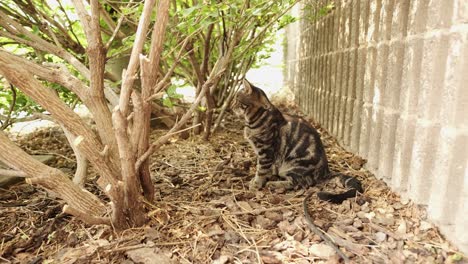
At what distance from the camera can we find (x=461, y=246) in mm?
1999

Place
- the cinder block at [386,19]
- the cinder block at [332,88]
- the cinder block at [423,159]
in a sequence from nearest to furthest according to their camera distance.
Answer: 1. the cinder block at [423,159]
2. the cinder block at [386,19]
3. the cinder block at [332,88]

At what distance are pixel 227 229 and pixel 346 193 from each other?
1.04 m

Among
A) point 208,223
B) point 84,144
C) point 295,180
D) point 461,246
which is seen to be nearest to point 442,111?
point 461,246

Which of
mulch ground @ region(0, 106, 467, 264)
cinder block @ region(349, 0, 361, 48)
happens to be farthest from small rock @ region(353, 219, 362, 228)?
cinder block @ region(349, 0, 361, 48)

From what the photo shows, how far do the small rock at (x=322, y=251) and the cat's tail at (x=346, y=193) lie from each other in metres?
0.60

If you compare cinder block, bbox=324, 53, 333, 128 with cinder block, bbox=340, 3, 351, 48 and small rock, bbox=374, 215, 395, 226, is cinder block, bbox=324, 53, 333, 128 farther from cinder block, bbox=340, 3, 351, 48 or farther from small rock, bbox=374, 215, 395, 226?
small rock, bbox=374, 215, 395, 226

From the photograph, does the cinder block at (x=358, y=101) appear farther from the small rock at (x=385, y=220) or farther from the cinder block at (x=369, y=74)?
the small rock at (x=385, y=220)

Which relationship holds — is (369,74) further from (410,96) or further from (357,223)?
(357,223)

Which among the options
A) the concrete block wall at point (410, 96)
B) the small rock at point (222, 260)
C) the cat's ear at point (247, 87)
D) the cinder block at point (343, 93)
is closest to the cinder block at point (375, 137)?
the concrete block wall at point (410, 96)

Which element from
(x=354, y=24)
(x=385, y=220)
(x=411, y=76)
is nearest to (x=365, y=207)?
(x=385, y=220)

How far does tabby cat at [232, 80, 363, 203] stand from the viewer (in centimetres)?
316

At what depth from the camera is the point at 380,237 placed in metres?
2.27

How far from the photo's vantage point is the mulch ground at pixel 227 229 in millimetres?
2102

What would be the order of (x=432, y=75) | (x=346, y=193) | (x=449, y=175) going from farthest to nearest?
(x=346, y=193) < (x=432, y=75) < (x=449, y=175)
